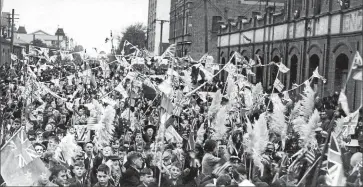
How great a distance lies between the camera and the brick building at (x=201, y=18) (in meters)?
48.8

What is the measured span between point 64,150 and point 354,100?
14.7 metres

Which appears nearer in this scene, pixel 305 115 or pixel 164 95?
pixel 164 95

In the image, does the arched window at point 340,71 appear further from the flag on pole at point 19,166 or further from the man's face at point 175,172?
the flag on pole at point 19,166

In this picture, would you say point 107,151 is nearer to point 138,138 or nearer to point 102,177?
point 102,177

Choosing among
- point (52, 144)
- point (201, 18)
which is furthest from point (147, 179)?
point (201, 18)

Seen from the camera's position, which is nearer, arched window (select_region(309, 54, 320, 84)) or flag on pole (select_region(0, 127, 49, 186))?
flag on pole (select_region(0, 127, 49, 186))

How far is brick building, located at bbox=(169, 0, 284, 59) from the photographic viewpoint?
48812 millimetres

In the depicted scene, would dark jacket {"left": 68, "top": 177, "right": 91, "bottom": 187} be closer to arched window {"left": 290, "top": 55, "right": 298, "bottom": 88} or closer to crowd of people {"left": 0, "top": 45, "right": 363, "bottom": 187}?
crowd of people {"left": 0, "top": 45, "right": 363, "bottom": 187}

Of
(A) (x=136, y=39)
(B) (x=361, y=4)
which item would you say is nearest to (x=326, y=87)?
(B) (x=361, y=4)

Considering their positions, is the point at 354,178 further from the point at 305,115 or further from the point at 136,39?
the point at 136,39

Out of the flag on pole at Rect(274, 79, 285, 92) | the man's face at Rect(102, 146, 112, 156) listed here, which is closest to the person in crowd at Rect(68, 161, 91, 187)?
the man's face at Rect(102, 146, 112, 156)

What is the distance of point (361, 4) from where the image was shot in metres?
20.5

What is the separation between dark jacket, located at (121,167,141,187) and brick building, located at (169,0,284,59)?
127ft

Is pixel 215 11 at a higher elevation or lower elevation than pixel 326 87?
higher
